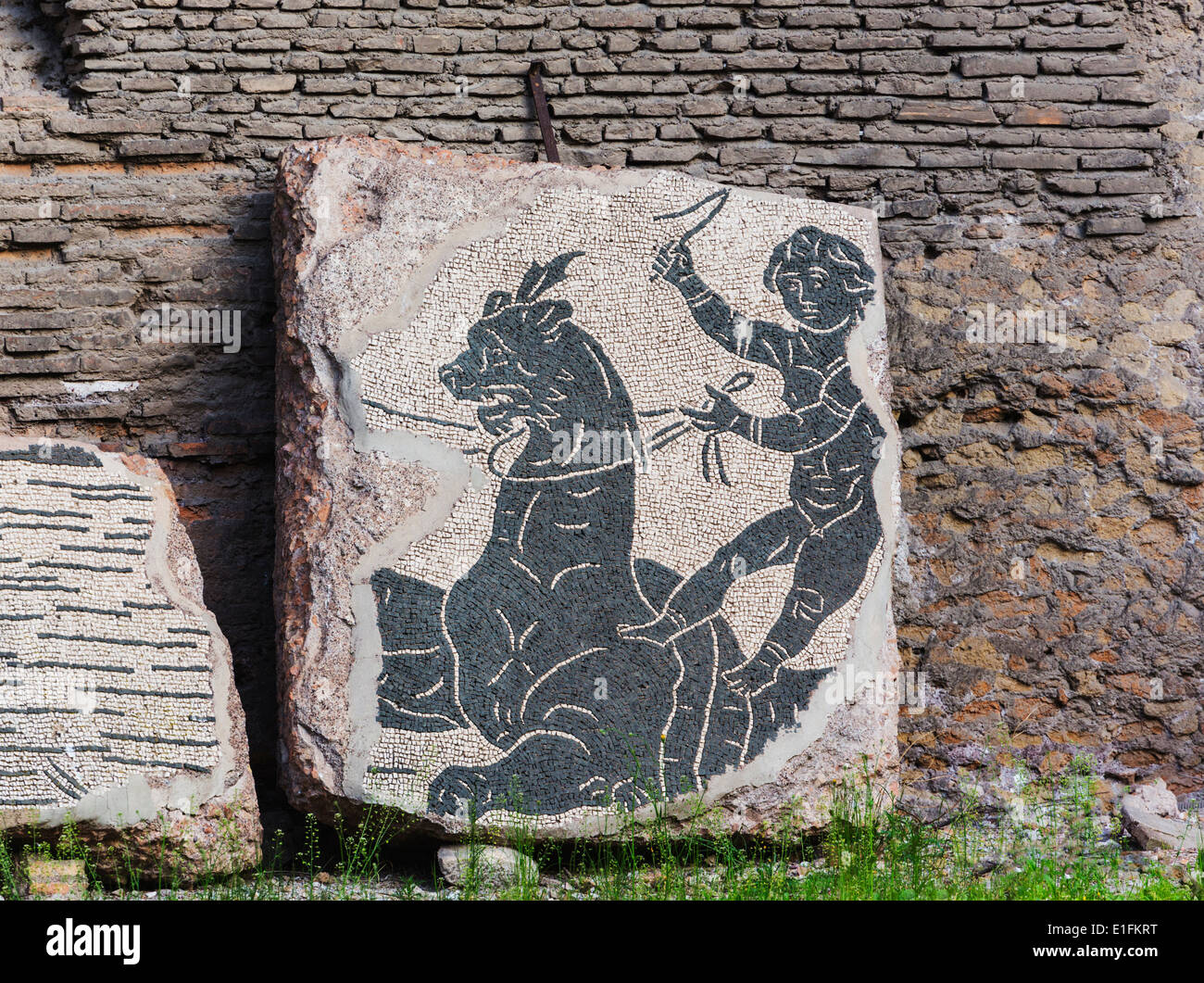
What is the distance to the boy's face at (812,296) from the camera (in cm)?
390

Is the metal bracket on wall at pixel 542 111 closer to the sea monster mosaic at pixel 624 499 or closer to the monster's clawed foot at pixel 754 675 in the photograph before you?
the sea monster mosaic at pixel 624 499

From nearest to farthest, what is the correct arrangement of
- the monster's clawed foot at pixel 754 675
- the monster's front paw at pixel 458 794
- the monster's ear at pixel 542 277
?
the monster's front paw at pixel 458 794, the monster's clawed foot at pixel 754 675, the monster's ear at pixel 542 277

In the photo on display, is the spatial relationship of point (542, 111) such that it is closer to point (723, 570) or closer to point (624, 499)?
point (624, 499)

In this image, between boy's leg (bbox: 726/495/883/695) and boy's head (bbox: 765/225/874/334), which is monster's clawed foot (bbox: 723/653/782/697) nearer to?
boy's leg (bbox: 726/495/883/695)

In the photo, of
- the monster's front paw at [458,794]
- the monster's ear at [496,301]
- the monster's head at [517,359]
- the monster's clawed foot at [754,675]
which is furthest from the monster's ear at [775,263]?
the monster's front paw at [458,794]

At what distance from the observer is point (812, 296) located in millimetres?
3930

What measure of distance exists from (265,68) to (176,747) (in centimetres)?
240

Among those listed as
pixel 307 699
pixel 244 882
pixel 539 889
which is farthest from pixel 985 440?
pixel 244 882

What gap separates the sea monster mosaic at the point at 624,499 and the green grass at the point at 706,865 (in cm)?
14

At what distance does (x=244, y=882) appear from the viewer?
3.42m

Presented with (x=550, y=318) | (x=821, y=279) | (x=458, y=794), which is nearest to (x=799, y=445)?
(x=821, y=279)

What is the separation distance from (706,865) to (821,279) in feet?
6.13

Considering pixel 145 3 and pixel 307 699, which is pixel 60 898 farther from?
pixel 145 3

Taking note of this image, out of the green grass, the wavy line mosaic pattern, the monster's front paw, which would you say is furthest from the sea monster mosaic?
the wavy line mosaic pattern
